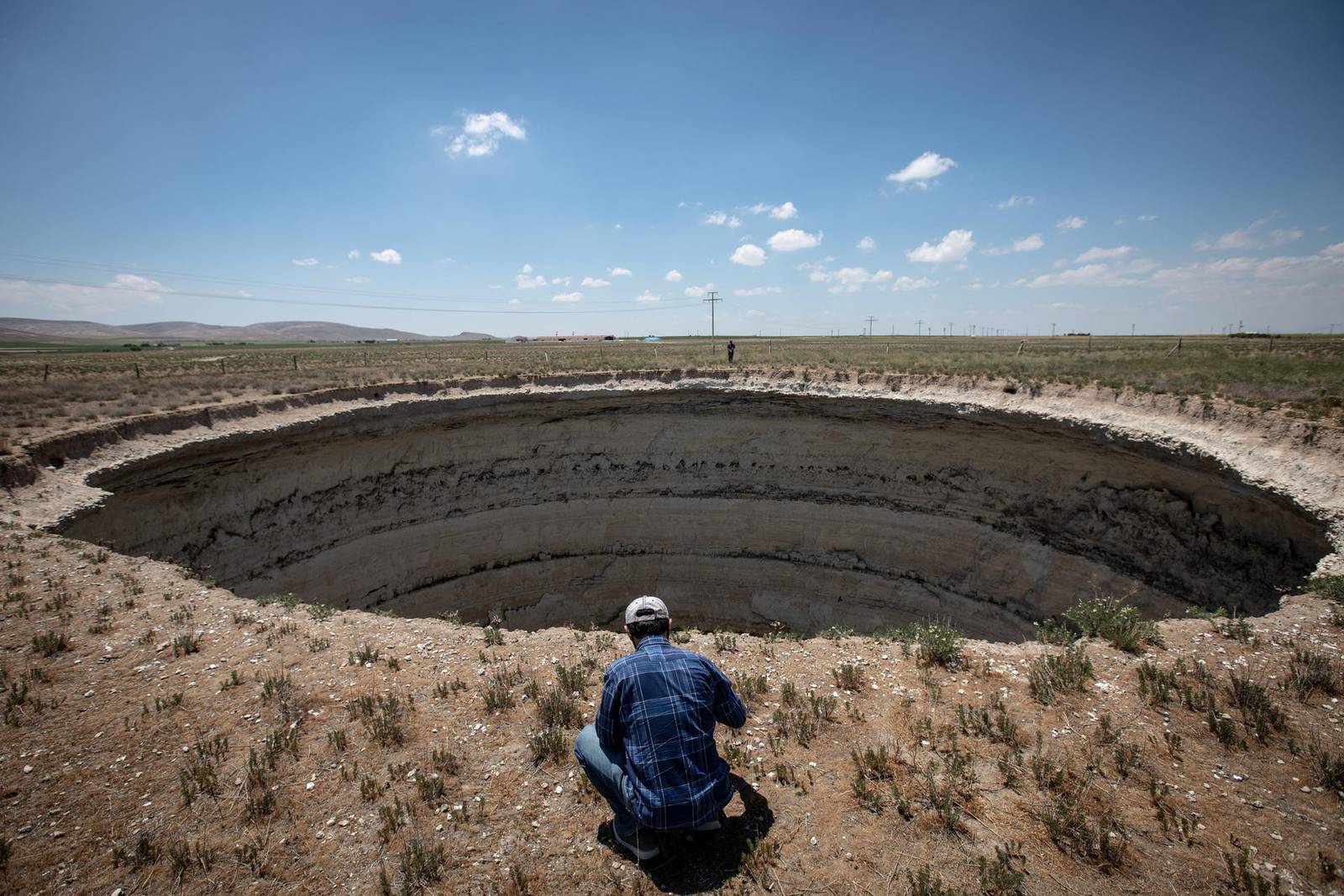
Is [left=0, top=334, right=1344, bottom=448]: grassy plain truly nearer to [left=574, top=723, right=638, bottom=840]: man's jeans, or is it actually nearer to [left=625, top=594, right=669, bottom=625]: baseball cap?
[left=625, top=594, right=669, bottom=625]: baseball cap

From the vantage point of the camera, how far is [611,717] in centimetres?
320

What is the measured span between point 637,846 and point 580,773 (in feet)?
3.30

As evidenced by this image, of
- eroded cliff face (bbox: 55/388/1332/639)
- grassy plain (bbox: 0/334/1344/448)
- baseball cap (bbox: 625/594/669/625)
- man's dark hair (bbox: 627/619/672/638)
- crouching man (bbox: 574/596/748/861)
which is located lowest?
eroded cliff face (bbox: 55/388/1332/639)

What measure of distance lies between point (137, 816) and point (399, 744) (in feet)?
→ 5.11

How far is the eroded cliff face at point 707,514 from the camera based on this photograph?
12562 mm

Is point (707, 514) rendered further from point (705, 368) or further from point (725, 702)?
point (725, 702)

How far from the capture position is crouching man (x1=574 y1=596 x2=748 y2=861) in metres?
2.98

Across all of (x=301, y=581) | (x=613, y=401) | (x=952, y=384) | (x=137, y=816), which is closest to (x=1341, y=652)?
(x=137, y=816)

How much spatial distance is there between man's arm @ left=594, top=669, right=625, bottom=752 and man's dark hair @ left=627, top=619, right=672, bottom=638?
1.17 ft

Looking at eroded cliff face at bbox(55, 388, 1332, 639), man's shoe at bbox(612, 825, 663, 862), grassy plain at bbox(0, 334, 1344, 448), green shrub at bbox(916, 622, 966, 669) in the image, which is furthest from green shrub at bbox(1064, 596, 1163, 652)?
grassy plain at bbox(0, 334, 1344, 448)

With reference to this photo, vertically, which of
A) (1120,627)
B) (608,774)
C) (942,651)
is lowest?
(942,651)

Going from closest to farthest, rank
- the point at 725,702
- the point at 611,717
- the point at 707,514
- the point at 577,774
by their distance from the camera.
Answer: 1. the point at 611,717
2. the point at 725,702
3. the point at 577,774
4. the point at 707,514

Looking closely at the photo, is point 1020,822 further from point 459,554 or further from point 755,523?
point 459,554

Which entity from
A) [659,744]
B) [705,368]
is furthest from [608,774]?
[705,368]
